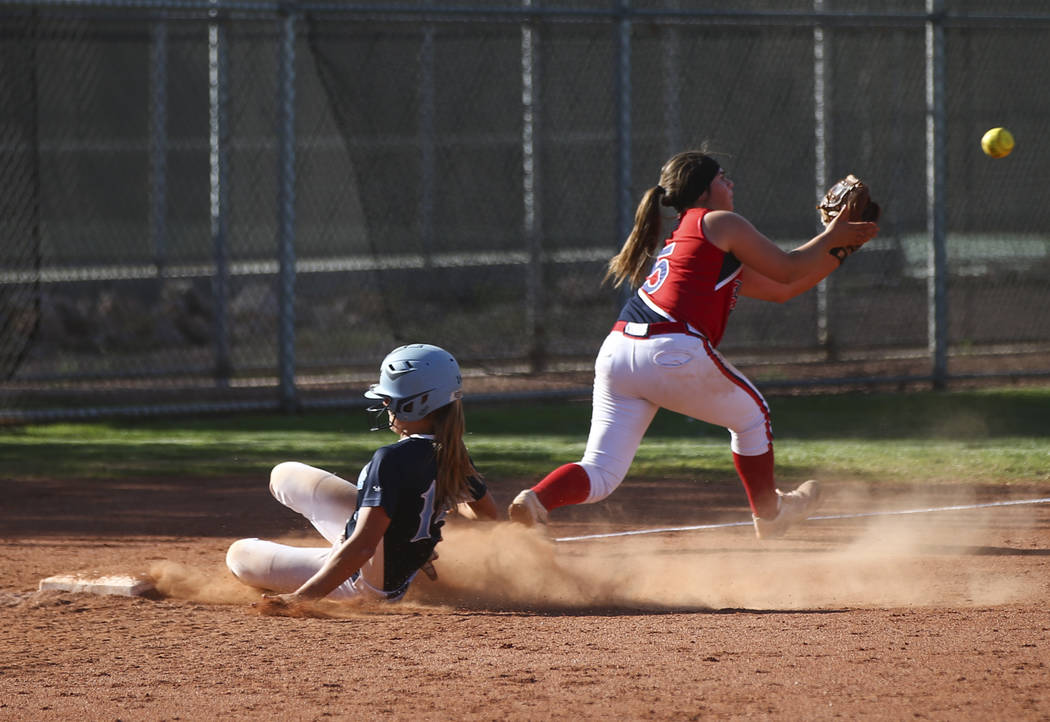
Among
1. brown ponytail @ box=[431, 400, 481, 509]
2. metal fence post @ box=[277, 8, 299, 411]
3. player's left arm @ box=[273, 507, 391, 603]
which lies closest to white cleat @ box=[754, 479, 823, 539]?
brown ponytail @ box=[431, 400, 481, 509]

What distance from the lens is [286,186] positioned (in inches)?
403

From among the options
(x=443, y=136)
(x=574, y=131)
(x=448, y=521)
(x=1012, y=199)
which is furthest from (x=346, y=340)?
(x=448, y=521)

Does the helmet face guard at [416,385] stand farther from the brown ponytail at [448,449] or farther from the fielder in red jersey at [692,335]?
the fielder in red jersey at [692,335]

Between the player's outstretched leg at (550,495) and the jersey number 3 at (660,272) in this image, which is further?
the jersey number 3 at (660,272)

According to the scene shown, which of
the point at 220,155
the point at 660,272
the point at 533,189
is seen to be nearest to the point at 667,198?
the point at 660,272

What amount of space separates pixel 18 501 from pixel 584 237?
9286mm

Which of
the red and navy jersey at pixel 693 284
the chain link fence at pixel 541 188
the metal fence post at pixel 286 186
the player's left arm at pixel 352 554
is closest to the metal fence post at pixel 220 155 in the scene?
the chain link fence at pixel 541 188

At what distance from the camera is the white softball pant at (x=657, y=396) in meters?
5.08

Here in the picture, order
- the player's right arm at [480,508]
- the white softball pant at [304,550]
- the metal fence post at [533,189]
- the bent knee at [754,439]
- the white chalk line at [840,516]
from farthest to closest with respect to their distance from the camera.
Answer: the metal fence post at [533,189] < the white chalk line at [840,516] < the bent knee at [754,439] < the player's right arm at [480,508] < the white softball pant at [304,550]

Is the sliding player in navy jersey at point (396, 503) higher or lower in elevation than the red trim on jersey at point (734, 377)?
lower

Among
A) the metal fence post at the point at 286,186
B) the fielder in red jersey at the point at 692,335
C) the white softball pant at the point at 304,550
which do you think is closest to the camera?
the white softball pant at the point at 304,550

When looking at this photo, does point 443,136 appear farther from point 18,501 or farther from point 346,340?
point 18,501

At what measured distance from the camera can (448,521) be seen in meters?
6.43

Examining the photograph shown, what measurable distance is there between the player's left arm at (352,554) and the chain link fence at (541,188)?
5.81m
